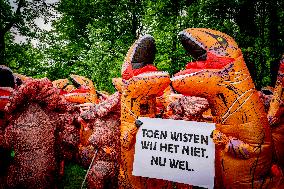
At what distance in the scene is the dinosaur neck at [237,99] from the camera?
2.96 metres

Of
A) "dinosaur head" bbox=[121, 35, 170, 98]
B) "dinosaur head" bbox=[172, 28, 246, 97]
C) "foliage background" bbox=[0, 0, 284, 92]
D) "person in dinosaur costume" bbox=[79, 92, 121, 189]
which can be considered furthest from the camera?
"foliage background" bbox=[0, 0, 284, 92]

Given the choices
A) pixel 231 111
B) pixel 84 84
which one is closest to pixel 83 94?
pixel 84 84

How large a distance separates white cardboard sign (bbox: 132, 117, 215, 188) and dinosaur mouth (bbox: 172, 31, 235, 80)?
53cm

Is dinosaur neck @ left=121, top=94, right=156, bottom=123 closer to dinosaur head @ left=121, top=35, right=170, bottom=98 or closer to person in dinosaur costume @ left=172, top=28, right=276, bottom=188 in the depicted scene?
dinosaur head @ left=121, top=35, right=170, bottom=98

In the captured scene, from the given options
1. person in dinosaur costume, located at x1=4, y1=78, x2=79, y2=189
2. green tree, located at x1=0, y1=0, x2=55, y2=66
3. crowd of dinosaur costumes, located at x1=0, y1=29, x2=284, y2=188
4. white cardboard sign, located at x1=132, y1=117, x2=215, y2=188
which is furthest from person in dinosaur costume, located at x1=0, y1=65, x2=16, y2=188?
green tree, located at x1=0, y1=0, x2=55, y2=66

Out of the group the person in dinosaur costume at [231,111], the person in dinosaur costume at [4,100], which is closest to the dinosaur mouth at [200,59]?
the person in dinosaur costume at [231,111]

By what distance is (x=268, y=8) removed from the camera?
702cm

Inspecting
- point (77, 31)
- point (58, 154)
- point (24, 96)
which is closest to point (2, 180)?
point (58, 154)

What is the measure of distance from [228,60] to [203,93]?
0.40 metres

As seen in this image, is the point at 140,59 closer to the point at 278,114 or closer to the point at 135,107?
the point at 135,107

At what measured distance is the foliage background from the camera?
720 centimetres

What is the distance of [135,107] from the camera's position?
3.64 m

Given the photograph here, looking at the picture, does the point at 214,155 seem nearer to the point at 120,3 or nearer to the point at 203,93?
the point at 203,93

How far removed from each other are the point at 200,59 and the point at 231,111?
0.62m
